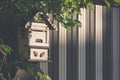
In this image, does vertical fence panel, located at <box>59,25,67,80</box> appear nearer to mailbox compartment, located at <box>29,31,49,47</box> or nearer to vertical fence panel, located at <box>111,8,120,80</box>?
vertical fence panel, located at <box>111,8,120,80</box>

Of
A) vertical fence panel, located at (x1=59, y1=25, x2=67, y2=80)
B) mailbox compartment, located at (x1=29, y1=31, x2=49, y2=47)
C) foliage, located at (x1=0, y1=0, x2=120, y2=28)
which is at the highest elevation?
foliage, located at (x1=0, y1=0, x2=120, y2=28)

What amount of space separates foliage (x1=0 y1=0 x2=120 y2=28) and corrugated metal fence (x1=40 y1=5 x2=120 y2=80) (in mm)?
2533

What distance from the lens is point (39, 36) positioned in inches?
204

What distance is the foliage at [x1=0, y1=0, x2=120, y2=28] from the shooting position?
4242 mm

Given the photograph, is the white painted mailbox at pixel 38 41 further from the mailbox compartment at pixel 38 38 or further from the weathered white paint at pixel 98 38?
the weathered white paint at pixel 98 38

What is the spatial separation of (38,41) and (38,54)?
169 mm

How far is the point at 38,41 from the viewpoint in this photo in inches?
204

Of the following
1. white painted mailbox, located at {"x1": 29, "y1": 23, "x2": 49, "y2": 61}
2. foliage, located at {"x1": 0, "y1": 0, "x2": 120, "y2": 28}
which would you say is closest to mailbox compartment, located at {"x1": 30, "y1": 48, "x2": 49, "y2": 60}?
white painted mailbox, located at {"x1": 29, "y1": 23, "x2": 49, "y2": 61}

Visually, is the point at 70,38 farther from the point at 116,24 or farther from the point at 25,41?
the point at 25,41

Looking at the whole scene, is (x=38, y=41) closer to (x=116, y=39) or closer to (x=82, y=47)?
(x=82, y=47)

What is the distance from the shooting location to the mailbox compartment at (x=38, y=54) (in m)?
4.98

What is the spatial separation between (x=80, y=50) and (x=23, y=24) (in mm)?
2826

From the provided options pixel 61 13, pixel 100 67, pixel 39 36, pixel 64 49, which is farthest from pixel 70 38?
pixel 61 13

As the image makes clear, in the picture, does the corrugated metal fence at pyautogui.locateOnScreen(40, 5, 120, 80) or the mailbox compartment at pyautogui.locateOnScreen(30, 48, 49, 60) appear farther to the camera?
the corrugated metal fence at pyautogui.locateOnScreen(40, 5, 120, 80)
